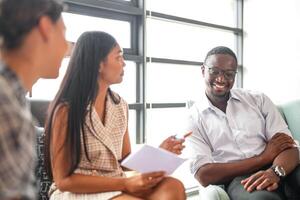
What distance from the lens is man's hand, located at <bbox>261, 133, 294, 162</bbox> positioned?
1.72 metres

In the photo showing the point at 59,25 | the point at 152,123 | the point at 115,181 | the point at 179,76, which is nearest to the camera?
the point at 59,25

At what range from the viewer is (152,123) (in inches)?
110

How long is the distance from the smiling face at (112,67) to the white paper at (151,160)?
0.39 metres

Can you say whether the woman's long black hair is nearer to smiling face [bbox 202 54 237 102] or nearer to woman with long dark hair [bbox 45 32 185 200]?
woman with long dark hair [bbox 45 32 185 200]

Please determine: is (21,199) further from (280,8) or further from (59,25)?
(280,8)

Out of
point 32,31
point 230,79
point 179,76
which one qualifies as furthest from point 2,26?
point 179,76

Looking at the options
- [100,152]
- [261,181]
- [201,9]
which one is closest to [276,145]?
[261,181]

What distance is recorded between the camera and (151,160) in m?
1.15

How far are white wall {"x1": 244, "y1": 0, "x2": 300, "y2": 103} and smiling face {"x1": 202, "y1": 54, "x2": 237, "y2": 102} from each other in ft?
5.52

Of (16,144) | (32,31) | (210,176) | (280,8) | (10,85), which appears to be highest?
(280,8)

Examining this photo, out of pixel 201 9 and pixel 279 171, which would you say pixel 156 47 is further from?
pixel 279 171

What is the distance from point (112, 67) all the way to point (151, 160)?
0.44 meters

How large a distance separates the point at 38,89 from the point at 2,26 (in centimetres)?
142

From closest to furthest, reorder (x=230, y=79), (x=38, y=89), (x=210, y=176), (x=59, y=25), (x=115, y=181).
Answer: (x=59, y=25) < (x=115, y=181) < (x=210, y=176) < (x=230, y=79) < (x=38, y=89)
